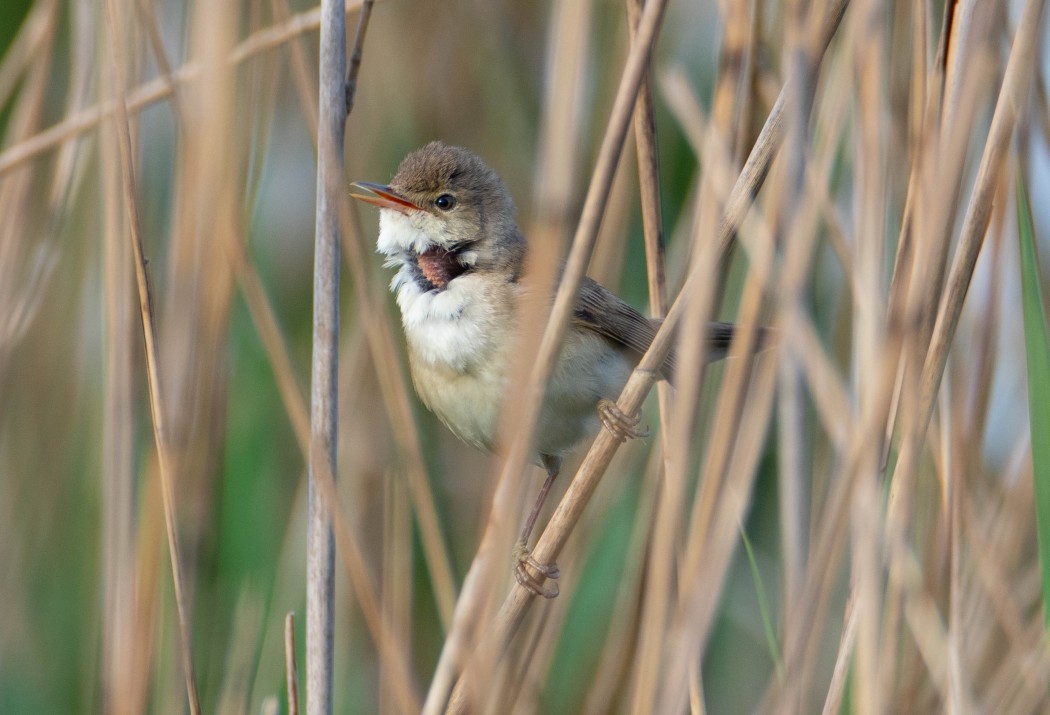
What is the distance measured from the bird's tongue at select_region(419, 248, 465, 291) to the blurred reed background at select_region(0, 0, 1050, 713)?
0.71 ft

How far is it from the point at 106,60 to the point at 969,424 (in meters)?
1.86

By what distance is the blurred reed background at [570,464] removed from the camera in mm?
1562

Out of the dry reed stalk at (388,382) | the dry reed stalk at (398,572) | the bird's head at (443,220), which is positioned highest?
the bird's head at (443,220)

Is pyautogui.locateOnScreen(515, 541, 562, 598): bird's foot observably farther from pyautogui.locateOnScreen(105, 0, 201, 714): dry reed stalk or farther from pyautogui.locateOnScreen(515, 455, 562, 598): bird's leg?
pyautogui.locateOnScreen(105, 0, 201, 714): dry reed stalk

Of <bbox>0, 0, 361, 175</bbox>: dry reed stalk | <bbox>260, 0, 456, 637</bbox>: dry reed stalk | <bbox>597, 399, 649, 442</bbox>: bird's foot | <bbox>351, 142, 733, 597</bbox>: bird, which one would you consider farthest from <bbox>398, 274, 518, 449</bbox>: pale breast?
<bbox>0, 0, 361, 175</bbox>: dry reed stalk

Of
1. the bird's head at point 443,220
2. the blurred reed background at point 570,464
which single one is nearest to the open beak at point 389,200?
the bird's head at point 443,220

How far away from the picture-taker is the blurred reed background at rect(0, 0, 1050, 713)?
1562 millimetres

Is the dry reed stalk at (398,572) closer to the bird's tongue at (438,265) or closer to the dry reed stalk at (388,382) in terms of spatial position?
the dry reed stalk at (388,382)

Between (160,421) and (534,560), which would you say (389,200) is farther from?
(534,560)

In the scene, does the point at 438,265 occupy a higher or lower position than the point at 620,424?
higher

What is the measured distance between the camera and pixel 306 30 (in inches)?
85.8

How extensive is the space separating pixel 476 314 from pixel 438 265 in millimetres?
212

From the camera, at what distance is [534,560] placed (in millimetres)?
1772

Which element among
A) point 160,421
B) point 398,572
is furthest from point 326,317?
point 398,572
